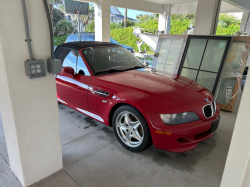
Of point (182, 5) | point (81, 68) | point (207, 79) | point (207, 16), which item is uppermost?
point (182, 5)

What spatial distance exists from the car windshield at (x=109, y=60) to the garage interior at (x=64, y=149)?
1.11 m

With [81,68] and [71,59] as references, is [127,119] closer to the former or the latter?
[81,68]

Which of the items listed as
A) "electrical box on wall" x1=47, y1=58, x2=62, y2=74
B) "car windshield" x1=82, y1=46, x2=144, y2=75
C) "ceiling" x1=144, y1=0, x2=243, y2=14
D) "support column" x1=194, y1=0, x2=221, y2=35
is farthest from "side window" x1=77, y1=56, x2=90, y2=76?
"ceiling" x1=144, y1=0, x2=243, y2=14

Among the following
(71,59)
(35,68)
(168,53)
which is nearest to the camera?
(35,68)

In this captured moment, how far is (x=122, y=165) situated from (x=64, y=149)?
0.91m

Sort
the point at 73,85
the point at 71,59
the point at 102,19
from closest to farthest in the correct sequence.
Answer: the point at 73,85 < the point at 71,59 < the point at 102,19

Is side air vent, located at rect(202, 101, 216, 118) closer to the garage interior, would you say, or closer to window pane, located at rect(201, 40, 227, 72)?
the garage interior

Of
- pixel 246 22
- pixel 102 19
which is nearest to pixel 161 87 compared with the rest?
pixel 102 19

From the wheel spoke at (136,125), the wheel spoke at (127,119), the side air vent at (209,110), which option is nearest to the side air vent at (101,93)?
the wheel spoke at (127,119)

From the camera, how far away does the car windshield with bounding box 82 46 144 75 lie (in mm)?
3220

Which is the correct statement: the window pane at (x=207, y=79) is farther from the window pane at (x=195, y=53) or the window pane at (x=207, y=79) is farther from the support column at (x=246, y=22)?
the support column at (x=246, y=22)

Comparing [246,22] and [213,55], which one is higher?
[246,22]

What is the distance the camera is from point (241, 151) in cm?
114

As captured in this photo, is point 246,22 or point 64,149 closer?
point 64,149
